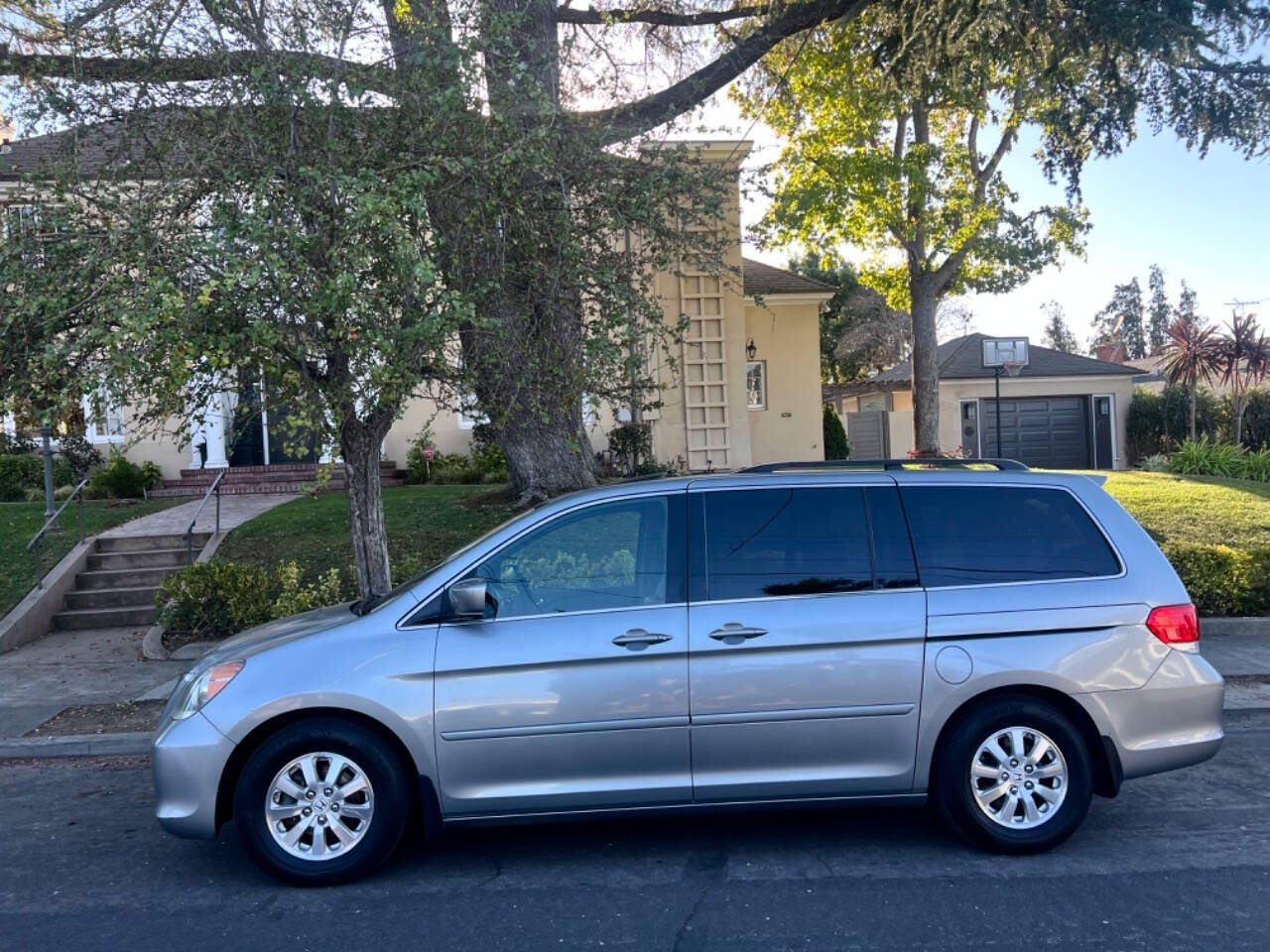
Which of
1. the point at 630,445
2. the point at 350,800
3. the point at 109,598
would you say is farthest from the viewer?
the point at 630,445

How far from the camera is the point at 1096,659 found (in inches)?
201

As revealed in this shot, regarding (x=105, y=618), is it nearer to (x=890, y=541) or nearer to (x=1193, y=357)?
(x=890, y=541)

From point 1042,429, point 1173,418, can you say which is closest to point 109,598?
point 1042,429

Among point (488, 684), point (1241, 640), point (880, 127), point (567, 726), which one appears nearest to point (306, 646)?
point (488, 684)

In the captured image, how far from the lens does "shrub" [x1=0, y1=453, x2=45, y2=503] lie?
58.8ft

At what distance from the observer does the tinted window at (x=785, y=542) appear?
517cm

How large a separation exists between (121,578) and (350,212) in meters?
7.41

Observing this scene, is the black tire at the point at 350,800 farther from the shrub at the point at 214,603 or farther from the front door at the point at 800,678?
the shrub at the point at 214,603

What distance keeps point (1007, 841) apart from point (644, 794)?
171 cm

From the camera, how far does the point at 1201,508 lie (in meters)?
14.4

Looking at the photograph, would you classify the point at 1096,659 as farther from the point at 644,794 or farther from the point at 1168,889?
the point at 644,794

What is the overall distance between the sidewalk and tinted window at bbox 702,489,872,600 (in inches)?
174

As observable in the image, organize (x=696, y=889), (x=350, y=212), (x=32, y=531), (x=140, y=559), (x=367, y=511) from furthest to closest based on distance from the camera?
(x=32, y=531)
(x=140, y=559)
(x=367, y=511)
(x=350, y=212)
(x=696, y=889)

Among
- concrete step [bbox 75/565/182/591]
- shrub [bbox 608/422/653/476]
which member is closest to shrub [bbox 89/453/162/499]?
concrete step [bbox 75/565/182/591]
